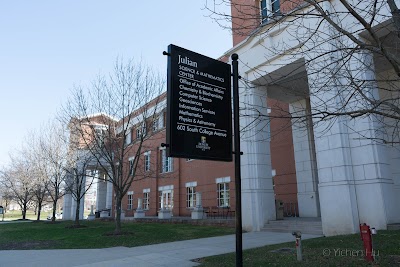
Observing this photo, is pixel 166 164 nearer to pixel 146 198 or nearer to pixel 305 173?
pixel 146 198

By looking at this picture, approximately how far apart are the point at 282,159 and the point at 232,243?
10893 mm

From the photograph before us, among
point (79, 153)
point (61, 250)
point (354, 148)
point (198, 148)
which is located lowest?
point (61, 250)

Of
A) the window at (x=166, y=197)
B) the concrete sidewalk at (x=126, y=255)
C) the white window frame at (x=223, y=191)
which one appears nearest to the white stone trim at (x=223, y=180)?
the white window frame at (x=223, y=191)

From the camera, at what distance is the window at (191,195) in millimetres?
29497

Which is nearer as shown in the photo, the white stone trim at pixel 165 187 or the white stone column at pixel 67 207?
the white stone trim at pixel 165 187

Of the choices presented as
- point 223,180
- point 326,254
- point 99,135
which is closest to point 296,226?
point 326,254

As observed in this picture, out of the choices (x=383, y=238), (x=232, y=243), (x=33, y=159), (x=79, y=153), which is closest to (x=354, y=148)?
(x=383, y=238)

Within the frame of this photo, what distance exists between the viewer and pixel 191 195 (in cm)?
2998

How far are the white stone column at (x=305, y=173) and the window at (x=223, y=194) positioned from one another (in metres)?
6.77

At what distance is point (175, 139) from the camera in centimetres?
505

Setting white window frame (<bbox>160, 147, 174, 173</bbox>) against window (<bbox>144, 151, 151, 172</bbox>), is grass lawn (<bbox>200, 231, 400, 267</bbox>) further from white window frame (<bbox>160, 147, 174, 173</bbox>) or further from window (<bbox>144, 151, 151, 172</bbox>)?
window (<bbox>144, 151, 151, 172</bbox>)

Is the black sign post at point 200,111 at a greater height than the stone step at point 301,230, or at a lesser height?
greater

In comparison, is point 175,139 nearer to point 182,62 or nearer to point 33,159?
point 182,62

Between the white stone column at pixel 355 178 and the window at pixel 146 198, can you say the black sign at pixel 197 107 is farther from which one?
the window at pixel 146 198
